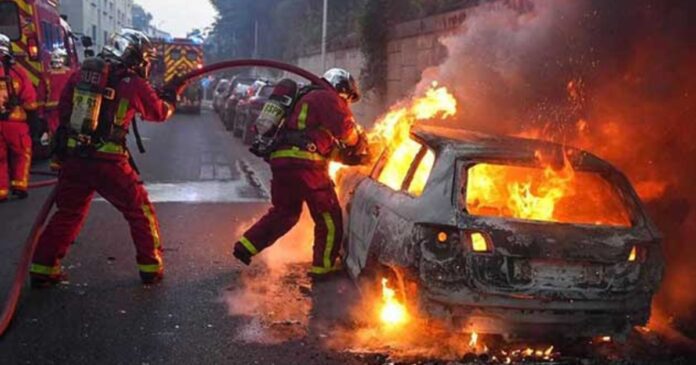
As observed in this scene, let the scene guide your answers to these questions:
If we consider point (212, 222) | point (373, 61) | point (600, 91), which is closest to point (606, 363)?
point (600, 91)

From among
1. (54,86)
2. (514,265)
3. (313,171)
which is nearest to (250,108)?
(54,86)

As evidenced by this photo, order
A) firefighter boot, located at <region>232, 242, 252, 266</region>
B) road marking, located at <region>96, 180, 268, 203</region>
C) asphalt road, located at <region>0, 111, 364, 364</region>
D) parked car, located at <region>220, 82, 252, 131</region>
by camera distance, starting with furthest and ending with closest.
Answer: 1. parked car, located at <region>220, 82, 252, 131</region>
2. road marking, located at <region>96, 180, 268, 203</region>
3. firefighter boot, located at <region>232, 242, 252, 266</region>
4. asphalt road, located at <region>0, 111, 364, 364</region>

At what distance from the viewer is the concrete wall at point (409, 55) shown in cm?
1519

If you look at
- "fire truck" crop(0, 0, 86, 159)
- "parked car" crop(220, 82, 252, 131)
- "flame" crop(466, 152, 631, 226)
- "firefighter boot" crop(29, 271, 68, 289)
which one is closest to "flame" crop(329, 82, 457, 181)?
"flame" crop(466, 152, 631, 226)

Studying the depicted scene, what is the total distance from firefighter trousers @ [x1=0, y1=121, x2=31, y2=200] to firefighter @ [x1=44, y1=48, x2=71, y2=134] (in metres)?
3.68

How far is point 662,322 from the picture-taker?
5395 mm

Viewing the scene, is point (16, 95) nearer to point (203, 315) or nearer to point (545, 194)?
point (203, 315)

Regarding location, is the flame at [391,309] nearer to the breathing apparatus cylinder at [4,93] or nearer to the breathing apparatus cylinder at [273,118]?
the breathing apparatus cylinder at [273,118]

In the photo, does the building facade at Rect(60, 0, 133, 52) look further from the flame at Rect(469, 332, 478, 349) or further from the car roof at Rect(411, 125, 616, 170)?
the flame at Rect(469, 332, 478, 349)

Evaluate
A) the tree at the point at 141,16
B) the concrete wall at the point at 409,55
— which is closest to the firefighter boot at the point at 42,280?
the concrete wall at the point at 409,55

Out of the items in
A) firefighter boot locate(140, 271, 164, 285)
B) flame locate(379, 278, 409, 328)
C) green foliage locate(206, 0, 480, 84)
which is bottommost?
firefighter boot locate(140, 271, 164, 285)

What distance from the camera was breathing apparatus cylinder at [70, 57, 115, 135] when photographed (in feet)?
17.0

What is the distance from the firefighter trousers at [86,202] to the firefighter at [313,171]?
2.70 ft

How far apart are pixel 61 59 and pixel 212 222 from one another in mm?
6795
